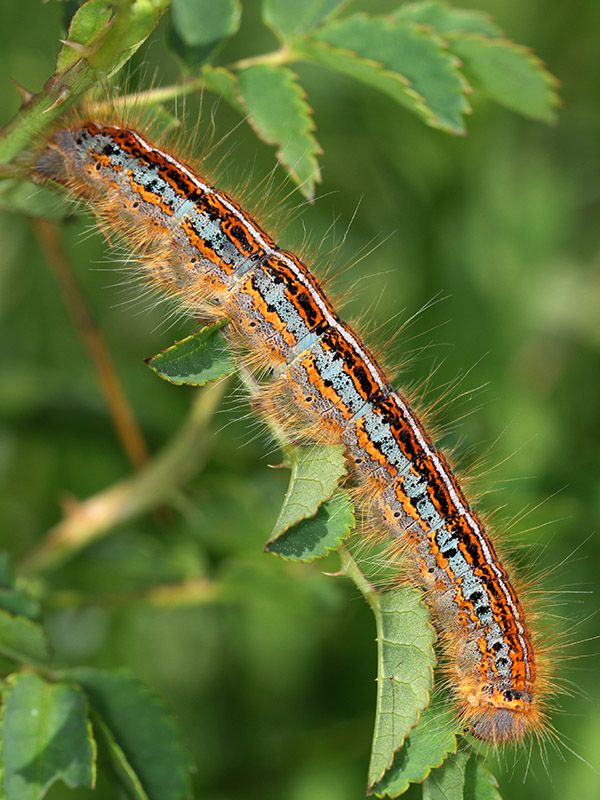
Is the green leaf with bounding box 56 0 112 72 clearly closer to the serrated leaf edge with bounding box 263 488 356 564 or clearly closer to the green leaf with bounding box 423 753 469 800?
the serrated leaf edge with bounding box 263 488 356 564

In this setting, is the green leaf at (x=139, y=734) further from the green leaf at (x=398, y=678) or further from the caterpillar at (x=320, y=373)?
the caterpillar at (x=320, y=373)

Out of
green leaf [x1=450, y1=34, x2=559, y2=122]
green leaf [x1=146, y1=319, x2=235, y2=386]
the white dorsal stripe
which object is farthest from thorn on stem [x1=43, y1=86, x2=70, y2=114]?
green leaf [x1=450, y1=34, x2=559, y2=122]

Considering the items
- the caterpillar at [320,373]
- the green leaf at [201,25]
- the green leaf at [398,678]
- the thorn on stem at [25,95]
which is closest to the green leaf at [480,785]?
the green leaf at [398,678]

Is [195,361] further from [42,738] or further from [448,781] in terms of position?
[448,781]

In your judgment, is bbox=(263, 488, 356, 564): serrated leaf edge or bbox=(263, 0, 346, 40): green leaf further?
bbox=(263, 0, 346, 40): green leaf

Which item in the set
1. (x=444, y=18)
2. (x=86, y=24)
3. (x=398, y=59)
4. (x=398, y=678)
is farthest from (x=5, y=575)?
(x=444, y=18)

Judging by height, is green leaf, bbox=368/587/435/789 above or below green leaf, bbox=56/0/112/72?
below
